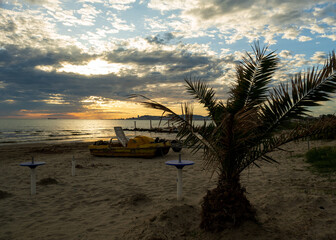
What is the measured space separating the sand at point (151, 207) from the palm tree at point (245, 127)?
1.48ft

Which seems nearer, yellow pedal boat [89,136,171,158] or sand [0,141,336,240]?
sand [0,141,336,240]

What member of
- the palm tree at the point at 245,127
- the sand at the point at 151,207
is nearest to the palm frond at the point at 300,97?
the palm tree at the point at 245,127

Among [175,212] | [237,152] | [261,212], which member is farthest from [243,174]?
[237,152]

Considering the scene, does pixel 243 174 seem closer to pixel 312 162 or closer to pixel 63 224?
pixel 312 162

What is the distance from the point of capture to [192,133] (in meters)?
4.00

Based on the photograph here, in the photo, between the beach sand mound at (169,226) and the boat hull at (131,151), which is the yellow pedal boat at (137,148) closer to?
the boat hull at (131,151)

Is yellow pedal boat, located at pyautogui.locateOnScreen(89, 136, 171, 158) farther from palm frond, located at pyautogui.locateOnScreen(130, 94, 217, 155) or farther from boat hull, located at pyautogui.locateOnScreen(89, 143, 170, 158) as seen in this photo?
palm frond, located at pyautogui.locateOnScreen(130, 94, 217, 155)

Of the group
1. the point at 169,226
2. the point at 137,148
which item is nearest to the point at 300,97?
the point at 169,226

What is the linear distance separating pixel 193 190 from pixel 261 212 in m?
2.63

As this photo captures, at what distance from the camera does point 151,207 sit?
571 centimetres

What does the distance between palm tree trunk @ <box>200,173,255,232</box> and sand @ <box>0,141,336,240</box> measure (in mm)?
140

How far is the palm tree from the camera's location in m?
3.35

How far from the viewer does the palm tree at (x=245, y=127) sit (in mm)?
3348

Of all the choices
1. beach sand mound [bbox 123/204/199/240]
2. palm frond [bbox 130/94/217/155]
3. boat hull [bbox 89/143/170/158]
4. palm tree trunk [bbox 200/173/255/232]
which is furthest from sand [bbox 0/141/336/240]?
boat hull [bbox 89/143/170/158]
